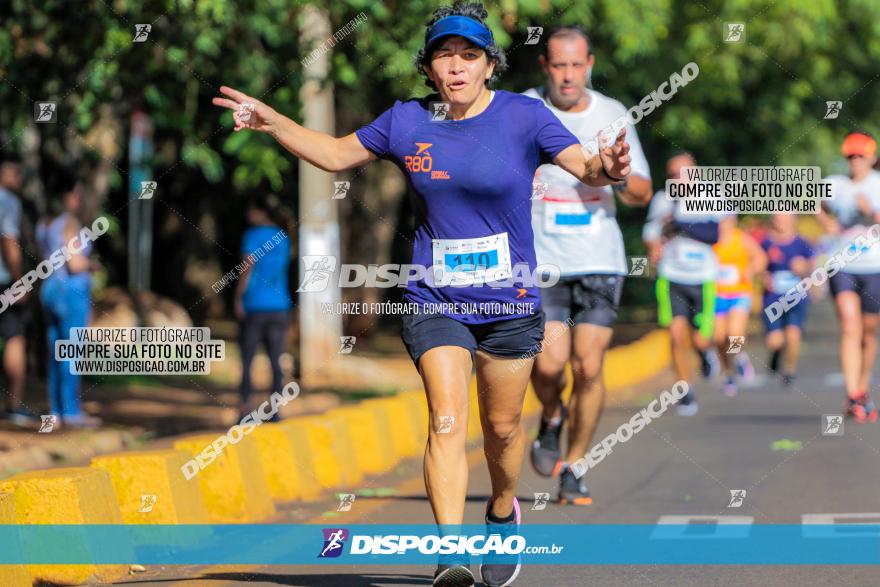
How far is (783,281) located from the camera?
62.5 ft

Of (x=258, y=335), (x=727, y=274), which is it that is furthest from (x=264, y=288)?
(x=727, y=274)

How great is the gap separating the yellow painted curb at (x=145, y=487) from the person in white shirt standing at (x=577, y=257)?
204 cm

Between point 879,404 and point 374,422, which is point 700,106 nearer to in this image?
point 879,404

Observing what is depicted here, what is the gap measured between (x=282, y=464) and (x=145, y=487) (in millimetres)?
1831

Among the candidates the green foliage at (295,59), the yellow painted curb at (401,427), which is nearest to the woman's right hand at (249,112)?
the green foliage at (295,59)

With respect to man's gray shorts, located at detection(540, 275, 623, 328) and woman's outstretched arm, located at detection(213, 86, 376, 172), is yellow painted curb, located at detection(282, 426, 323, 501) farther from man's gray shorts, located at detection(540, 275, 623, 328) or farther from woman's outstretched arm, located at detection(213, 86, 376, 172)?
woman's outstretched arm, located at detection(213, 86, 376, 172)

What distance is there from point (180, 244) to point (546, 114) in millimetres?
25003

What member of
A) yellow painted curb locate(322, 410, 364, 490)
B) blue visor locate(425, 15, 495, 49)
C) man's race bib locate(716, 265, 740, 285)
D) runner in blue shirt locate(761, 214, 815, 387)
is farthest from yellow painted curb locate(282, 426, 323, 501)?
runner in blue shirt locate(761, 214, 815, 387)

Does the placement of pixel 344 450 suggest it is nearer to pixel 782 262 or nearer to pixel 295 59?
pixel 295 59

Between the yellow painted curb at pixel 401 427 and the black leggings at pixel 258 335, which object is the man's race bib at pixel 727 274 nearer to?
the black leggings at pixel 258 335

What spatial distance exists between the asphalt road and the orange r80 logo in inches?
63.7

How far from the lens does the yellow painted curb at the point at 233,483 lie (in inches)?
342

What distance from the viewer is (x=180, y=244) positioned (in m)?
31.1

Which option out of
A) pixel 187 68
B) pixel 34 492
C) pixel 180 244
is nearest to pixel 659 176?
pixel 180 244
